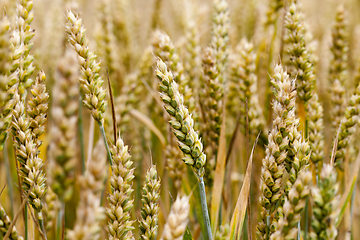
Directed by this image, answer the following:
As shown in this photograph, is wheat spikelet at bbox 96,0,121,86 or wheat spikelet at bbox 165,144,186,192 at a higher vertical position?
wheat spikelet at bbox 96,0,121,86

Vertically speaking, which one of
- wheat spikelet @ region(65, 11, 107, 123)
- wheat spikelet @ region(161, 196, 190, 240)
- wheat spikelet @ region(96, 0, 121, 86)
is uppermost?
wheat spikelet @ region(96, 0, 121, 86)

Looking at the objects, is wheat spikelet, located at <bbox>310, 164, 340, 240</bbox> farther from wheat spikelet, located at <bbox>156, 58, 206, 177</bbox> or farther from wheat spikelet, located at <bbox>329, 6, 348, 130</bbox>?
wheat spikelet, located at <bbox>329, 6, 348, 130</bbox>

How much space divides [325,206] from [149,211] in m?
0.34

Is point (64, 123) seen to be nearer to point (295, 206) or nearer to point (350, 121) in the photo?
point (295, 206)

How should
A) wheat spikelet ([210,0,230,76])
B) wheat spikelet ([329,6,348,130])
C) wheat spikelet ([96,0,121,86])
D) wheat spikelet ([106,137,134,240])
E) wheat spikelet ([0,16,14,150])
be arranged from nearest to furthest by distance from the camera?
1. wheat spikelet ([0,16,14,150])
2. wheat spikelet ([106,137,134,240])
3. wheat spikelet ([210,0,230,76])
4. wheat spikelet ([329,6,348,130])
5. wheat spikelet ([96,0,121,86])

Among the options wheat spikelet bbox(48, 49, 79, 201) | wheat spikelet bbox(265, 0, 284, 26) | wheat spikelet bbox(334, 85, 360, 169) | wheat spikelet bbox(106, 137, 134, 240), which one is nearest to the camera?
wheat spikelet bbox(48, 49, 79, 201)

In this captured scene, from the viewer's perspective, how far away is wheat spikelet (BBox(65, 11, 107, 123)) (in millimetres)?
634

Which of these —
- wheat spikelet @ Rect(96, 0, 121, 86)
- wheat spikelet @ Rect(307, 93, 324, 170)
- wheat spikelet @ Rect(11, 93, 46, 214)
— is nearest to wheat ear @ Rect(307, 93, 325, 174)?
wheat spikelet @ Rect(307, 93, 324, 170)

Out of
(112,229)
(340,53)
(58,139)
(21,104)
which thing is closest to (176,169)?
(112,229)

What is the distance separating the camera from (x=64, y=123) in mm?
343

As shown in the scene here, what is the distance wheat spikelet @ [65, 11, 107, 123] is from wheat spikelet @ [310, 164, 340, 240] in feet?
1.53

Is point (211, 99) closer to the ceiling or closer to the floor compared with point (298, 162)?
closer to the ceiling

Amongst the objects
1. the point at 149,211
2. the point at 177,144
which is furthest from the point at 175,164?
the point at 149,211

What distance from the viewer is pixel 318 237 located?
0.48 metres
